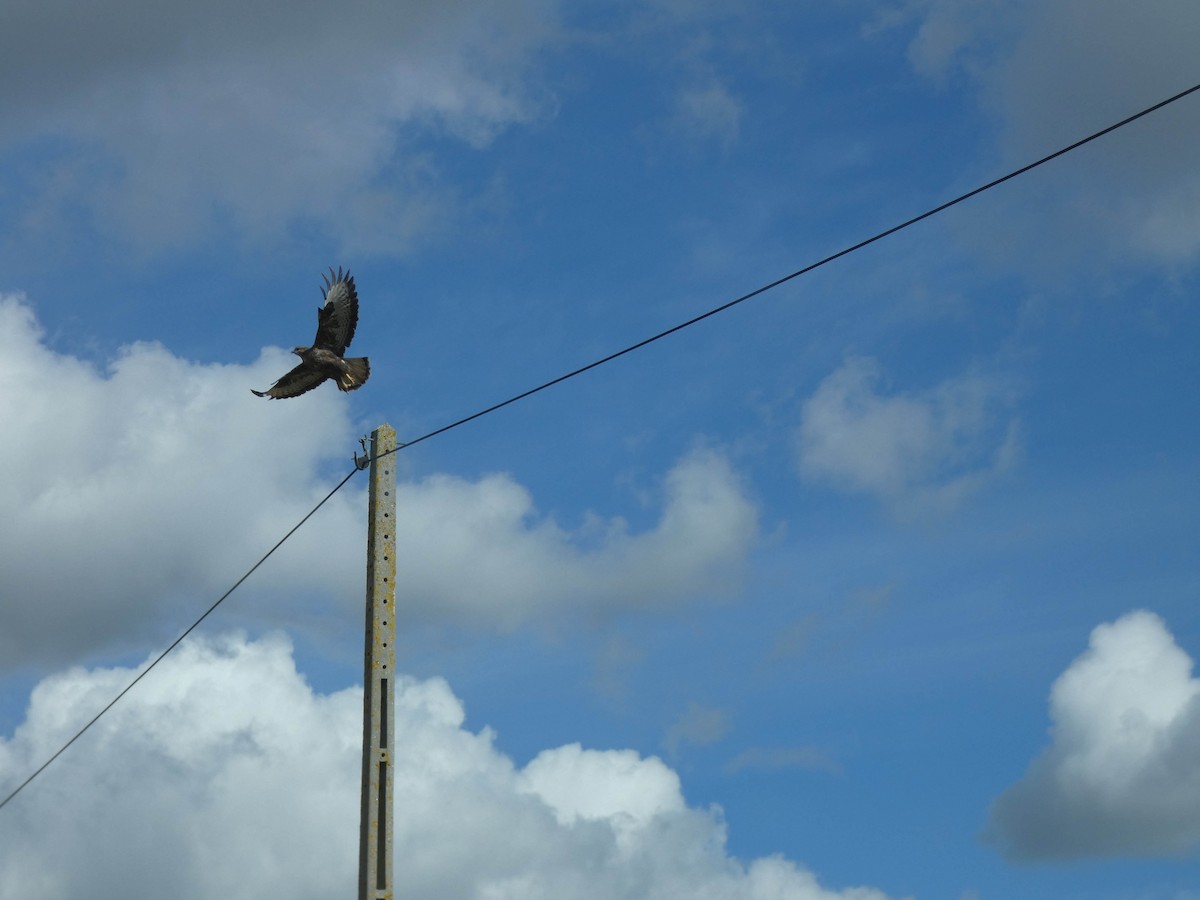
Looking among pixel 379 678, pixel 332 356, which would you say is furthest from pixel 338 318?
pixel 379 678

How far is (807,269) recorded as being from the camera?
15.8 meters

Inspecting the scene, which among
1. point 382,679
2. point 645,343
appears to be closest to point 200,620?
point 382,679

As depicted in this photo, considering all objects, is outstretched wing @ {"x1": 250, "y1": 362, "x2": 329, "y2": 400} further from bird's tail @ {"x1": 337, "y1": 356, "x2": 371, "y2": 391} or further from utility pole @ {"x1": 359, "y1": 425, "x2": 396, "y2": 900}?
utility pole @ {"x1": 359, "y1": 425, "x2": 396, "y2": 900}

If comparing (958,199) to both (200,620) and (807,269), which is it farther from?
(200,620)

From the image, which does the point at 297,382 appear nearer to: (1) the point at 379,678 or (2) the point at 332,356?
(2) the point at 332,356

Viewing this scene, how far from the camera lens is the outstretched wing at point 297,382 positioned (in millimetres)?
19188

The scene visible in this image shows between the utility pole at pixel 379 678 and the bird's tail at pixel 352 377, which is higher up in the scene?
the bird's tail at pixel 352 377

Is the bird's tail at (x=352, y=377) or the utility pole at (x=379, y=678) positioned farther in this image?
the bird's tail at (x=352, y=377)

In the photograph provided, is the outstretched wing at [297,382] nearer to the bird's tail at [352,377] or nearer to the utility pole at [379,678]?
the bird's tail at [352,377]

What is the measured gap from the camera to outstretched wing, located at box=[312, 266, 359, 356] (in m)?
19.2

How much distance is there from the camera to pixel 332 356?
19.1 meters

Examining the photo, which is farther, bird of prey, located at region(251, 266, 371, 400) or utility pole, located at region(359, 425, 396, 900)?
bird of prey, located at region(251, 266, 371, 400)

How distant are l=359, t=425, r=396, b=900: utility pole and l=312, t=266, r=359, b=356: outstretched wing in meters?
1.76

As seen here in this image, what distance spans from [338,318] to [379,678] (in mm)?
4769
